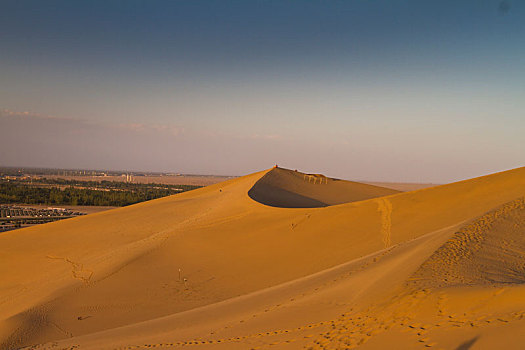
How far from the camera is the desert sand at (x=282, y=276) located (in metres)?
5.16

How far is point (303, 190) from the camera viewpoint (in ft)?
98.5

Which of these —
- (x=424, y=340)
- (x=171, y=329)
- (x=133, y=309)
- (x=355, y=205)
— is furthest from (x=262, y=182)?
(x=424, y=340)

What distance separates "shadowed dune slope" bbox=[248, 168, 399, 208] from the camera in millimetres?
25453

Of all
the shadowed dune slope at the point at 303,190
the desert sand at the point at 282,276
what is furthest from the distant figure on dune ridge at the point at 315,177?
the desert sand at the point at 282,276

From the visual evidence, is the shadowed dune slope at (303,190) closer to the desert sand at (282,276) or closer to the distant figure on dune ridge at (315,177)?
the distant figure on dune ridge at (315,177)

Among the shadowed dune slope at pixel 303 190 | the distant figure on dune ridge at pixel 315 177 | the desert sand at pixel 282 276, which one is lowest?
the desert sand at pixel 282 276

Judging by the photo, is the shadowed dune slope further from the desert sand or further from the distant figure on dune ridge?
the desert sand

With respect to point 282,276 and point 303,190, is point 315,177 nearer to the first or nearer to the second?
point 303,190

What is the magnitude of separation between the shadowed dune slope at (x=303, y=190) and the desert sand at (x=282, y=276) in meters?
4.08

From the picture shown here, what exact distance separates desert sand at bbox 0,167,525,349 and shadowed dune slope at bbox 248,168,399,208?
13.4 ft

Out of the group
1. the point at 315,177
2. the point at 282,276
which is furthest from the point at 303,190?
the point at 282,276

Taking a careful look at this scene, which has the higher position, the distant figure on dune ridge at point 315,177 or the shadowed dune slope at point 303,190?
the distant figure on dune ridge at point 315,177

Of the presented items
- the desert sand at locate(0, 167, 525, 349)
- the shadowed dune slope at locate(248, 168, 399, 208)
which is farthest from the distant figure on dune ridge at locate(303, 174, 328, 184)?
the desert sand at locate(0, 167, 525, 349)

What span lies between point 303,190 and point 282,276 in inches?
758
